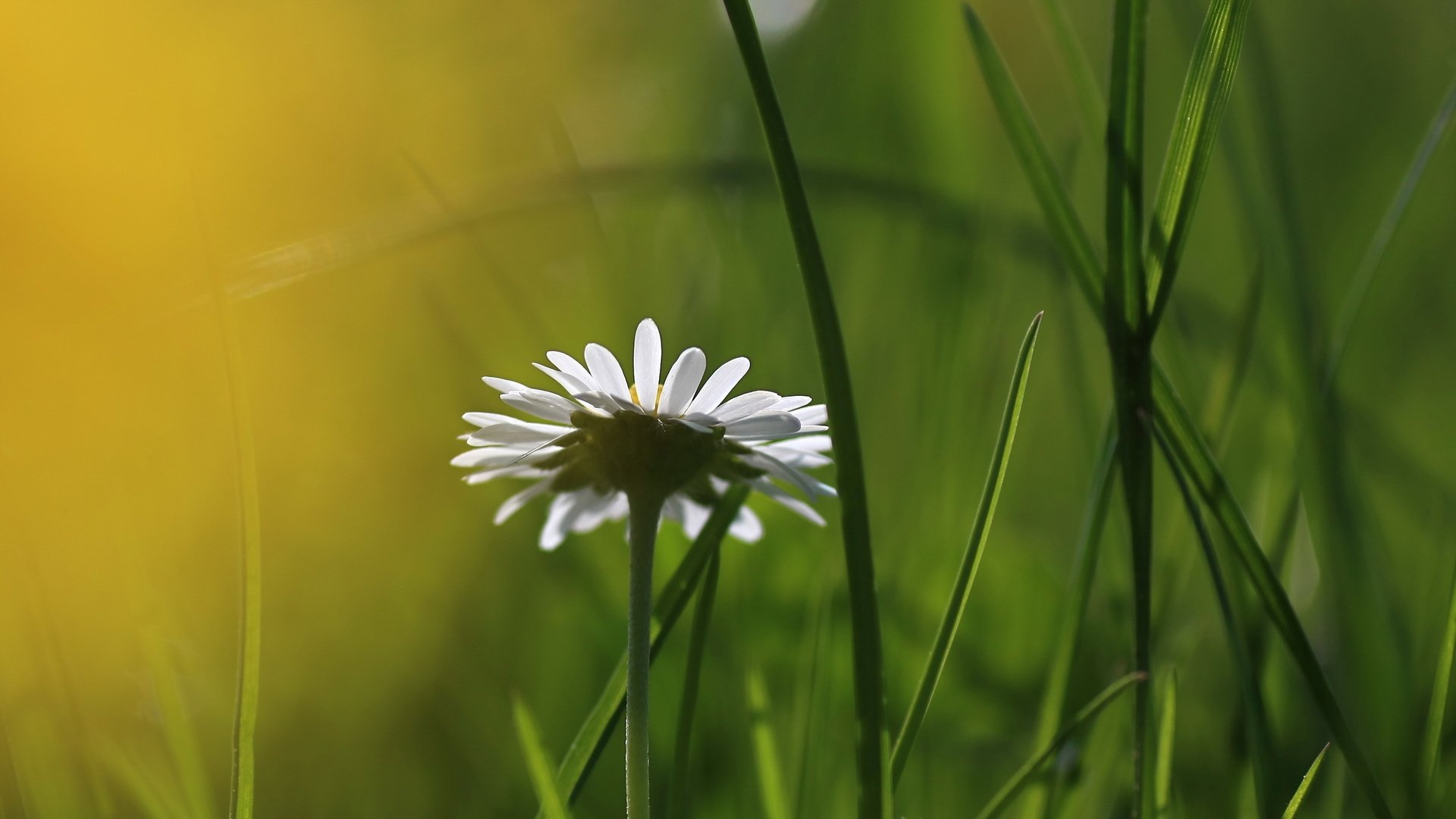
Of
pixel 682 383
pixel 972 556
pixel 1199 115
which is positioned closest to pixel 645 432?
pixel 682 383

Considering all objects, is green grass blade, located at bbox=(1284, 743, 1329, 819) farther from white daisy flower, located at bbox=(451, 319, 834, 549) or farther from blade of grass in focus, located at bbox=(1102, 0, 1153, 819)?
white daisy flower, located at bbox=(451, 319, 834, 549)

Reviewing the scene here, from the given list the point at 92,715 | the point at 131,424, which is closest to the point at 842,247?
the point at 131,424

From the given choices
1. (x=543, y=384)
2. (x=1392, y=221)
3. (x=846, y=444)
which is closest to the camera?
(x=846, y=444)

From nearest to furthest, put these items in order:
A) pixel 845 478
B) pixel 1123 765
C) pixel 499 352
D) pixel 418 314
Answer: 1. pixel 845 478
2. pixel 1123 765
3. pixel 499 352
4. pixel 418 314

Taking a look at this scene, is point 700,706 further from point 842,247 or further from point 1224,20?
point 842,247

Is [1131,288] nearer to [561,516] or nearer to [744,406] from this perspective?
[744,406]

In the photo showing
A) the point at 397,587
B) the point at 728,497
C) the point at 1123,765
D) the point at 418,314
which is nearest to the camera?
the point at 728,497
